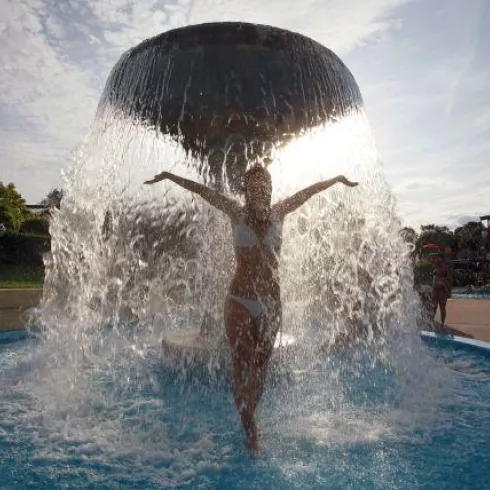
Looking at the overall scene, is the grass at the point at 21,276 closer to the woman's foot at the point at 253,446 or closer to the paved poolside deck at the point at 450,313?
the paved poolside deck at the point at 450,313

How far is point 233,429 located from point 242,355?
0.61 metres

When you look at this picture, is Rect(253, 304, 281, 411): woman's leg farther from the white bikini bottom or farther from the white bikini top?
the white bikini top

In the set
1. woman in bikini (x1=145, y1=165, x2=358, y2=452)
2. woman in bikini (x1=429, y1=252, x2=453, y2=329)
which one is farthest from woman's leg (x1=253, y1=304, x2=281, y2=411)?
A: woman in bikini (x1=429, y1=252, x2=453, y2=329)

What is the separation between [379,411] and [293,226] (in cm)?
296

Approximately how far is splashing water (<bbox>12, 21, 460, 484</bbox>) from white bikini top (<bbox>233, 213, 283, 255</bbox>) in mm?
1372

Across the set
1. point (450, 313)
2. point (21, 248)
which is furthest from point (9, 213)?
point (450, 313)

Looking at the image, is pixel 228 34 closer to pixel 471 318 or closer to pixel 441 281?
pixel 441 281

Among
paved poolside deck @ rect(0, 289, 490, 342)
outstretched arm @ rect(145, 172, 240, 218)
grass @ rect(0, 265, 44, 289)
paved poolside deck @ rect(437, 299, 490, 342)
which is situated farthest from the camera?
grass @ rect(0, 265, 44, 289)

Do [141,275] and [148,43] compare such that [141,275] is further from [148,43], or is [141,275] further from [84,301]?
[148,43]

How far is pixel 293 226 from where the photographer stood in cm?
650

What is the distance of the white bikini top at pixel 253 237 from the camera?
3627 mm

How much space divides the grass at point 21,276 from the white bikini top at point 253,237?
47.4ft

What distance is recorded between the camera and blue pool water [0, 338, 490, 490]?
283 cm

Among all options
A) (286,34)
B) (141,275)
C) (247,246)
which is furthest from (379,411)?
(141,275)
